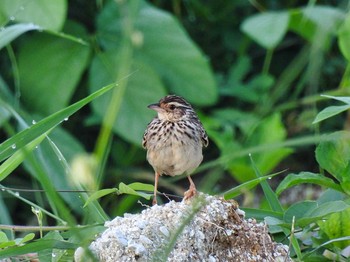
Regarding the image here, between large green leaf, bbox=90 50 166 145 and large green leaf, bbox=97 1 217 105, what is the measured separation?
5.2 inches

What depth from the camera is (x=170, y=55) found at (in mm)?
5953

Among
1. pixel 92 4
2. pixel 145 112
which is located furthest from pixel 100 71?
pixel 92 4

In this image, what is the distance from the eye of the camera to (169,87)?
6.03 meters

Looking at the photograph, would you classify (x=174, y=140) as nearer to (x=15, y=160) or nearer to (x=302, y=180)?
(x=302, y=180)

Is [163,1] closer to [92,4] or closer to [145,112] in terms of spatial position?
[92,4]

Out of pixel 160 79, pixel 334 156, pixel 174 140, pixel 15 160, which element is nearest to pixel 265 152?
pixel 174 140

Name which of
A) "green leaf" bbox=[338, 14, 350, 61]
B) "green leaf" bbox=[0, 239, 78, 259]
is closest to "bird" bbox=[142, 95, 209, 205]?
"green leaf" bbox=[338, 14, 350, 61]

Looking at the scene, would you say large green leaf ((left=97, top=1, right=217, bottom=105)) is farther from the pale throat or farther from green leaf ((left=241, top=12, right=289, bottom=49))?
the pale throat

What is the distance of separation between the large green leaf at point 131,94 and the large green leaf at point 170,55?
13cm

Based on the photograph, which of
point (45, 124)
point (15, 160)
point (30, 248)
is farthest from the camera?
point (15, 160)

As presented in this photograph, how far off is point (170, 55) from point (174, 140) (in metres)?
1.79

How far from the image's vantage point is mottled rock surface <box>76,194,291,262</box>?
9.26 feet

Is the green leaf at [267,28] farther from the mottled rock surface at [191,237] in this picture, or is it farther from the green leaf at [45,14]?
the mottled rock surface at [191,237]

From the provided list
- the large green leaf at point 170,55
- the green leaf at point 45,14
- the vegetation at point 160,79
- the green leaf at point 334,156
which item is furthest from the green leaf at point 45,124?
the large green leaf at point 170,55
